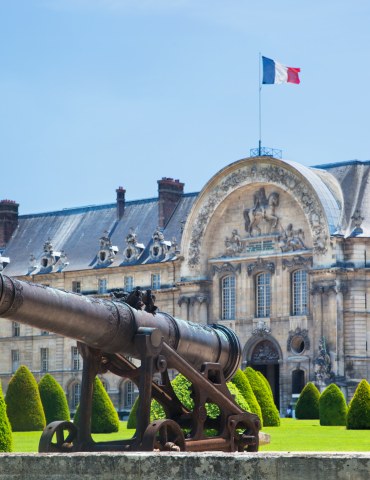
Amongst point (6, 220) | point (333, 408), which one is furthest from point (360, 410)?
point (6, 220)

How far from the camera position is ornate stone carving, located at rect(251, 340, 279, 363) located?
224 feet

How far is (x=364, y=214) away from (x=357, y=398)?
893 inches

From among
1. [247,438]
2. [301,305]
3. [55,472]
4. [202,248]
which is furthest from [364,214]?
[55,472]

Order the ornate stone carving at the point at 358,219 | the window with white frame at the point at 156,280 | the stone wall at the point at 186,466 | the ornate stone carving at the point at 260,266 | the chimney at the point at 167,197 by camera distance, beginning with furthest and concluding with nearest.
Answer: the chimney at the point at 167,197 → the window with white frame at the point at 156,280 → the ornate stone carving at the point at 260,266 → the ornate stone carving at the point at 358,219 → the stone wall at the point at 186,466

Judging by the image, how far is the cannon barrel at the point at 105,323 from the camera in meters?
15.7

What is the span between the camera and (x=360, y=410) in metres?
44.3

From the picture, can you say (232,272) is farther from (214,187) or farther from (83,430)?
(83,430)

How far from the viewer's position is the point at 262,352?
69062 mm

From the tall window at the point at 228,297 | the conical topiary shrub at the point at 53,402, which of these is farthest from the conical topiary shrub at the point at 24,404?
the tall window at the point at 228,297

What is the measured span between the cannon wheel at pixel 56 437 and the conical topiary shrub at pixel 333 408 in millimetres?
30908

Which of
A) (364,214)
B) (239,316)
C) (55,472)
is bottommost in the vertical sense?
(55,472)

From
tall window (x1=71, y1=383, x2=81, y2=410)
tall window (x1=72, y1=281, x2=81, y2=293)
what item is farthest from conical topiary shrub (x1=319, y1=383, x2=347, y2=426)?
tall window (x1=72, y1=281, x2=81, y2=293)

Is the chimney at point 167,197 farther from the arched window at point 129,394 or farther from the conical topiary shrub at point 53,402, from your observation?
the conical topiary shrub at point 53,402

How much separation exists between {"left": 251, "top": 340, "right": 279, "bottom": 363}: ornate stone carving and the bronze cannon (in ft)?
157
